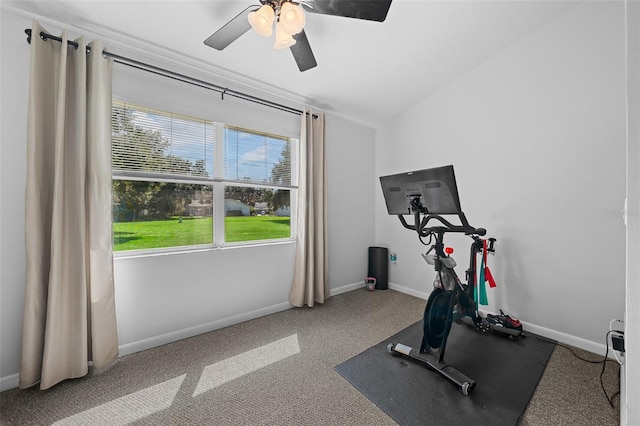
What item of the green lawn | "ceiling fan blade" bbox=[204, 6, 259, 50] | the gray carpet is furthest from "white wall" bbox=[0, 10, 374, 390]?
"ceiling fan blade" bbox=[204, 6, 259, 50]

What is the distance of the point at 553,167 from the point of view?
224 centimetres

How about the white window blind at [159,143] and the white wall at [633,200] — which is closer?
the white wall at [633,200]

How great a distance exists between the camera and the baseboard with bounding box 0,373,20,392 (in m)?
1.56

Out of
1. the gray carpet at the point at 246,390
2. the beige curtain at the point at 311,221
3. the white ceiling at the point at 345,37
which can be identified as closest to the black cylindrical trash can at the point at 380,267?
the beige curtain at the point at 311,221

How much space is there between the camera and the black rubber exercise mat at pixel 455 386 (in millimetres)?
1404

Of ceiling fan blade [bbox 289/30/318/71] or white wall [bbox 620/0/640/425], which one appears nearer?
white wall [bbox 620/0/640/425]

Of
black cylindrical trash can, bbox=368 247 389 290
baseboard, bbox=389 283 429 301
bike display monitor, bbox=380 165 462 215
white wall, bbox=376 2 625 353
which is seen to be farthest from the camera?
black cylindrical trash can, bbox=368 247 389 290

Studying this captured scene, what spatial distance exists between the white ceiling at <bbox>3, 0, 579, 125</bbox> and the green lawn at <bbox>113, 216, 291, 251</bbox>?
151 cm

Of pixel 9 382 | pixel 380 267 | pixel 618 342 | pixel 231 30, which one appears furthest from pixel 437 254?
pixel 9 382

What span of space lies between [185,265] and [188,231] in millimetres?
335

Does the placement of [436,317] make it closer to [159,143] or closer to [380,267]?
[380,267]

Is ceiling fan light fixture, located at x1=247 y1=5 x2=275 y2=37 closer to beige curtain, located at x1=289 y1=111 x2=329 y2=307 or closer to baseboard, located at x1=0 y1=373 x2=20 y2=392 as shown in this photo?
beige curtain, located at x1=289 y1=111 x2=329 y2=307

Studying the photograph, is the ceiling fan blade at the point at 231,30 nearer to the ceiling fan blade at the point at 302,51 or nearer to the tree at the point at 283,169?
the ceiling fan blade at the point at 302,51

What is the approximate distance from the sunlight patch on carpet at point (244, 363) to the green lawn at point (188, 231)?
3.73 ft
